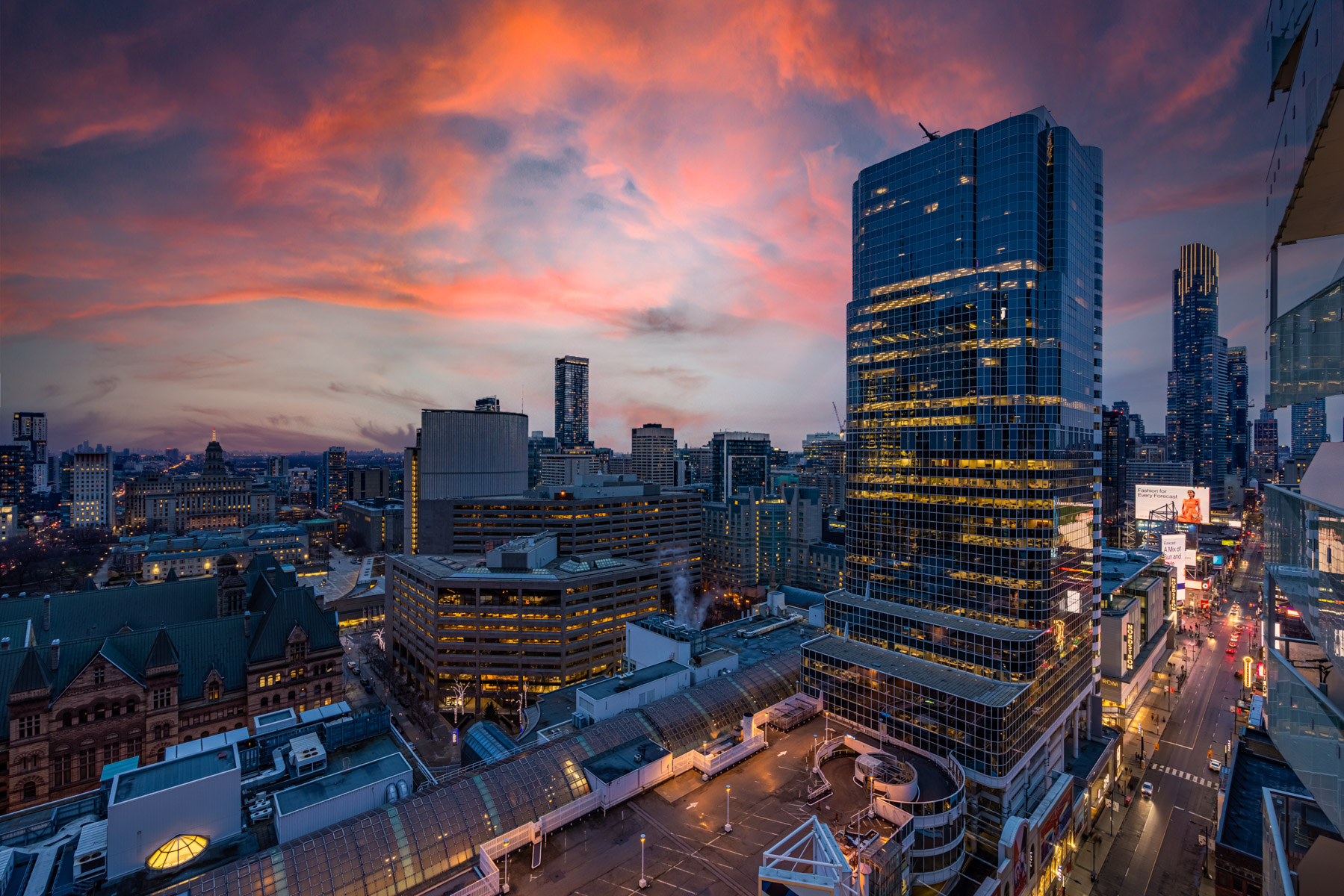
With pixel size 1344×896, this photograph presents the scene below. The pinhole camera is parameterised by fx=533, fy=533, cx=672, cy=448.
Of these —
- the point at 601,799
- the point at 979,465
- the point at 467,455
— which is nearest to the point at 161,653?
the point at 601,799

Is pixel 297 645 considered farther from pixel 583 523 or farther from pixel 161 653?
pixel 583 523

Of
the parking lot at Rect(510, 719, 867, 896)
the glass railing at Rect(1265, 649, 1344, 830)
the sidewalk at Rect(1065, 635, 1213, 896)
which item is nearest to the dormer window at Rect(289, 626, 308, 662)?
the parking lot at Rect(510, 719, 867, 896)

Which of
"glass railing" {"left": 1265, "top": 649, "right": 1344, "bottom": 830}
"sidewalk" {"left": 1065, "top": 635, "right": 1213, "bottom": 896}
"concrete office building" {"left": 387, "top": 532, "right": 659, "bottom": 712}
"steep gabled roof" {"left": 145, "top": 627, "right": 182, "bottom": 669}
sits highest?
"glass railing" {"left": 1265, "top": 649, "right": 1344, "bottom": 830}

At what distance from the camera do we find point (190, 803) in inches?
1758

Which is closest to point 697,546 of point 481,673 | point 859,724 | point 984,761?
point 481,673

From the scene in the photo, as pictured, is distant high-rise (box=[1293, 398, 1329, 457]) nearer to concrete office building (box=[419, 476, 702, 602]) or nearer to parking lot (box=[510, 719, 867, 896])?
parking lot (box=[510, 719, 867, 896])

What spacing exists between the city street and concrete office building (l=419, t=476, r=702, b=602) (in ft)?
343

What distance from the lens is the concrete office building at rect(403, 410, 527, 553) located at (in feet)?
578

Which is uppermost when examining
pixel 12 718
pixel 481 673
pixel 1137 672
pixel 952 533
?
pixel 952 533

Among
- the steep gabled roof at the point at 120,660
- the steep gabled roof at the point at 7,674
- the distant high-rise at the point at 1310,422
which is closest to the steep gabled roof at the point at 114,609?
the steep gabled roof at the point at 120,660

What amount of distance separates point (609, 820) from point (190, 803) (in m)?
35.4

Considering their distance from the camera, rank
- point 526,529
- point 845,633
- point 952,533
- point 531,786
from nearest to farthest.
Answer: point 531,786 < point 952,533 < point 845,633 < point 526,529

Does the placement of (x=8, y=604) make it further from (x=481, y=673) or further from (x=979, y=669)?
(x=979, y=669)

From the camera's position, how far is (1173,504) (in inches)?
7387
